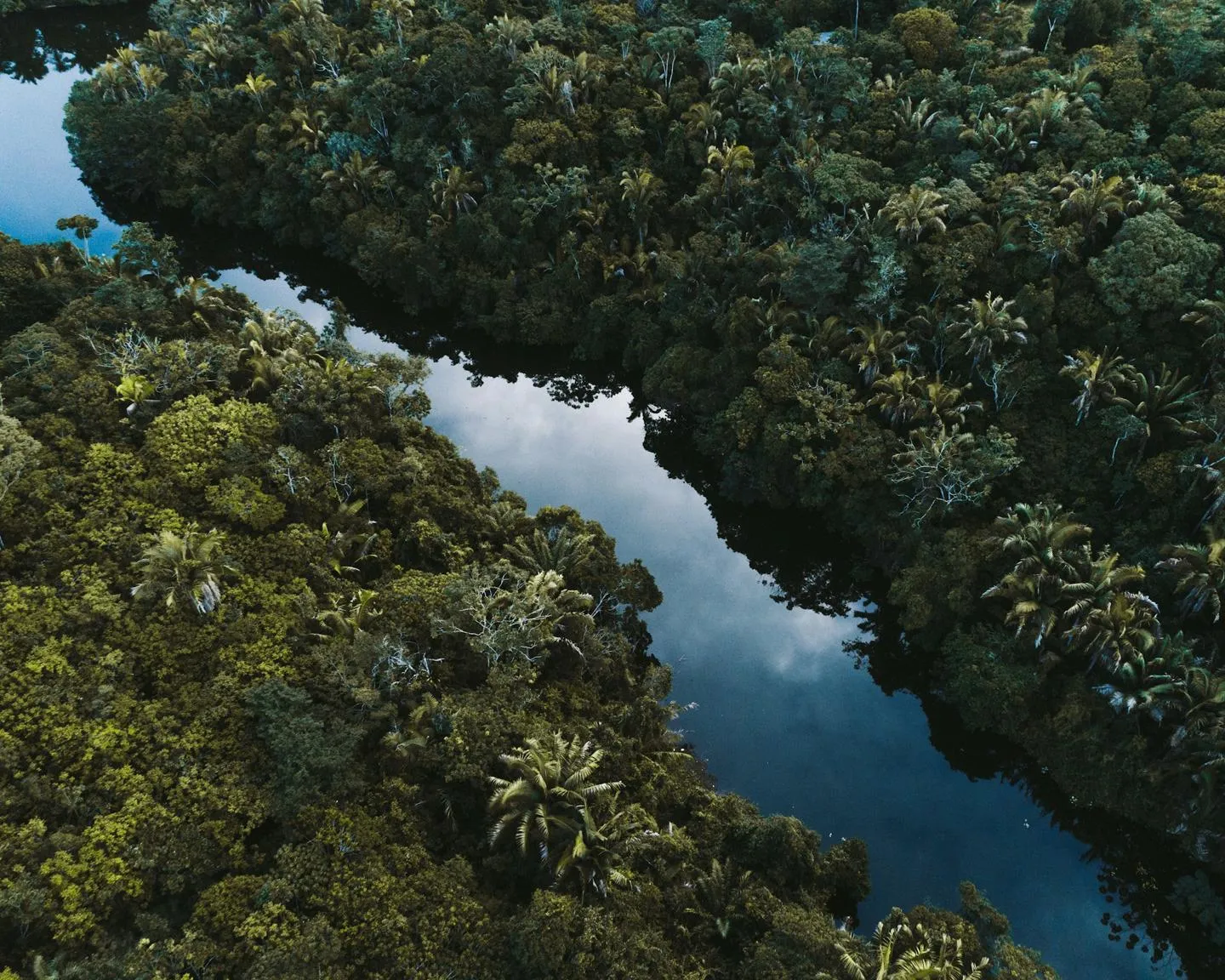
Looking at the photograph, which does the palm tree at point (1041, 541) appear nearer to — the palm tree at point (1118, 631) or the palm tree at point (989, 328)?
the palm tree at point (1118, 631)

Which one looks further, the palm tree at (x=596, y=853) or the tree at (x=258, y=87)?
the tree at (x=258, y=87)

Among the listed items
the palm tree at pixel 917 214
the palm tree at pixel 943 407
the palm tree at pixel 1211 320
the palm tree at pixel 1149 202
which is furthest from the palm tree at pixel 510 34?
the palm tree at pixel 1211 320

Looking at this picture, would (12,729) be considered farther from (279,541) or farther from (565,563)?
(565,563)

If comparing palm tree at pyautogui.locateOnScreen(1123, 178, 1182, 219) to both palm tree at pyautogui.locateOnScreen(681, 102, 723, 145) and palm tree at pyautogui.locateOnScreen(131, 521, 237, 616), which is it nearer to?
palm tree at pyautogui.locateOnScreen(681, 102, 723, 145)

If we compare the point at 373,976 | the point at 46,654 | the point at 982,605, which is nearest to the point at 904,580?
the point at 982,605

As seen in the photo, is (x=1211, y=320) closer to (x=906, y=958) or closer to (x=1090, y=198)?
(x=1090, y=198)

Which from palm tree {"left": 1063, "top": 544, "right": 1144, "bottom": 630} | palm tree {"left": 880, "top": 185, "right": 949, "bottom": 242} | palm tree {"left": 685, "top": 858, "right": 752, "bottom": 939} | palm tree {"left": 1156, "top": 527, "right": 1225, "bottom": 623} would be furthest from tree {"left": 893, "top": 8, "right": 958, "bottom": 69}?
palm tree {"left": 685, "top": 858, "right": 752, "bottom": 939}
